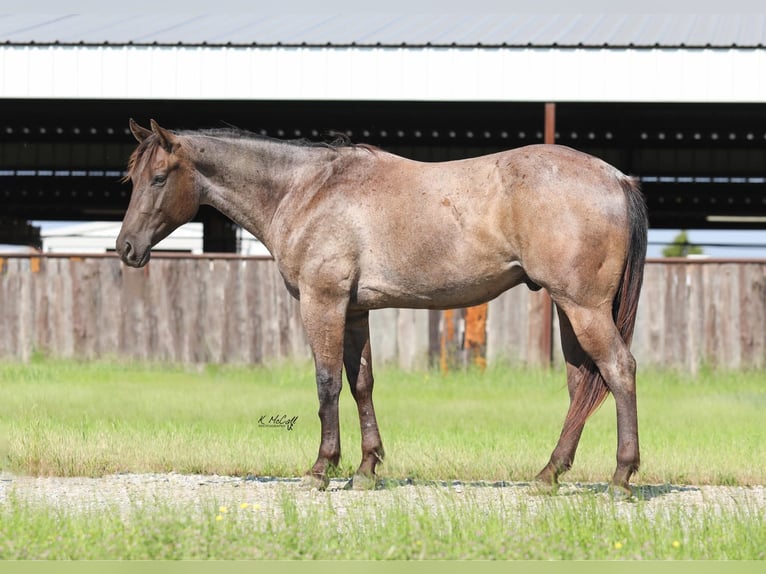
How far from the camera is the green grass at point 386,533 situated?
5023 millimetres

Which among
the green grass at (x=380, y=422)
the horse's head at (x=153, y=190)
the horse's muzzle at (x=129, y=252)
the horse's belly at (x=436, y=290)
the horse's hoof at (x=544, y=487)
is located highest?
the horse's head at (x=153, y=190)

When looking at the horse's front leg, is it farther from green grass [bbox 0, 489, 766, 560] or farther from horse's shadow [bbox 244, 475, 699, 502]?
green grass [bbox 0, 489, 766, 560]

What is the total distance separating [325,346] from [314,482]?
0.94 metres

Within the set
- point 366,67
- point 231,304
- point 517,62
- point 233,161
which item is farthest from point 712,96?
point 233,161

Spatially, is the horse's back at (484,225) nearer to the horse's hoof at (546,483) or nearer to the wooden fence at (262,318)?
A: the horse's hoof at (546,483)

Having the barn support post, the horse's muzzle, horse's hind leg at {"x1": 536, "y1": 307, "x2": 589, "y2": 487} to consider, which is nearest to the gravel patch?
horse's hind leg at {"x1": 536, "y1": 307, "x2": 589, "y2": 487}

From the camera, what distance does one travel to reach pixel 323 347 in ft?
23.3

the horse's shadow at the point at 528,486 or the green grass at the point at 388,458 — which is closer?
the green grass at the point at 388,458

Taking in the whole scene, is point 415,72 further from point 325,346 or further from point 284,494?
point 284,494

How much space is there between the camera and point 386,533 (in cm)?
531

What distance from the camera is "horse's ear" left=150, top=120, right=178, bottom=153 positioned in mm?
7280

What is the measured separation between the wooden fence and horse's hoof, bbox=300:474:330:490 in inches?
318

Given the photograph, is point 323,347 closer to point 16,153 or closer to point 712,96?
point 712,96
